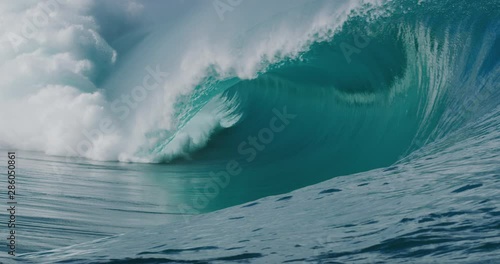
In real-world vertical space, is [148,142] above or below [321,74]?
below

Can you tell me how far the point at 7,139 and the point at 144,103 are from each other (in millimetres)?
3561

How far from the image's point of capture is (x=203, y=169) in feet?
28.1

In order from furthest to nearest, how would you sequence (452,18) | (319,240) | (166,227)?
1. (452,18)
2. (166,227)
3. (319,240)

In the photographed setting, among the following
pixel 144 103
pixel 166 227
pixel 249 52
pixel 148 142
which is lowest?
pixel 166 227

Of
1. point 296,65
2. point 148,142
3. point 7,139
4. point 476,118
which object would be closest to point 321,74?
point 296,65

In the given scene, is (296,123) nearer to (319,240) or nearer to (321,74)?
(321,74)

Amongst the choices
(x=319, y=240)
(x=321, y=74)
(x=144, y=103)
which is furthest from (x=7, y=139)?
(x=319, y=240)

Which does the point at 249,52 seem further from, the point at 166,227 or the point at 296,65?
the point at 166,227

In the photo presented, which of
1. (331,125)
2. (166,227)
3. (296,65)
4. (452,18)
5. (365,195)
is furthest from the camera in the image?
(296,65)

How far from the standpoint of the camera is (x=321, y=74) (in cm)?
990

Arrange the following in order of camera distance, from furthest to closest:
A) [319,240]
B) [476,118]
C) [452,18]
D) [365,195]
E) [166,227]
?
[452,18] < [476,118] < [166,227] < [365,195] < [319,240]

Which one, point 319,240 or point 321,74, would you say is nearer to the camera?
point 319,240

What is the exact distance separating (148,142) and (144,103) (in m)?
0.79

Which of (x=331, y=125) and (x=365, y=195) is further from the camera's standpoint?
(x=331, y=125)
